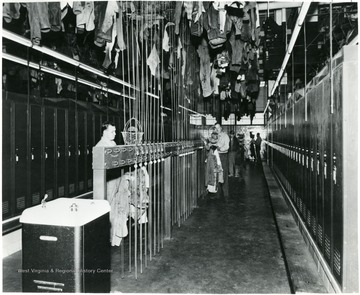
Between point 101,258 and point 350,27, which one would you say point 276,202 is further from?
point 101,258

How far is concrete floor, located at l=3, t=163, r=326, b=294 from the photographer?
262cm

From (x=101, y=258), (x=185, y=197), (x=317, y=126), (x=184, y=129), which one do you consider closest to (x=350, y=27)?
(x=317, y=126)

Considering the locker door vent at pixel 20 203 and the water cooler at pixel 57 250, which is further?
the locker door vent at pixel 20 203

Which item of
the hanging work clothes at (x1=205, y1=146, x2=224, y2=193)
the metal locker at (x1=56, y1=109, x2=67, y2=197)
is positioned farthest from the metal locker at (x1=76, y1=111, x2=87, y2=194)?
the hanging work clothes at (x1=205, y1=146, x2=224, y2=193)

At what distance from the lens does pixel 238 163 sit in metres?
10.2

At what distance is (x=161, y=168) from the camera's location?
3496 mm

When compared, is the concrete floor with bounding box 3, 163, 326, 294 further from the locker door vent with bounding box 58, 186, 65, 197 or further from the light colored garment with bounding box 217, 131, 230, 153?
the light colored garment with bounding box 217, 131, 230, 153

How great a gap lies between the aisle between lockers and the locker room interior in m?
0.02

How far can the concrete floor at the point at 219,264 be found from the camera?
8.61 ft

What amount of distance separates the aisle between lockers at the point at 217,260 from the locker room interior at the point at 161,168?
19 millimetres

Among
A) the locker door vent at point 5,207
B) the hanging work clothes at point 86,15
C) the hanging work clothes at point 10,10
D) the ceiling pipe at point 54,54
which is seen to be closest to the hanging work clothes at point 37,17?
the hanging work clothes at point 10,10

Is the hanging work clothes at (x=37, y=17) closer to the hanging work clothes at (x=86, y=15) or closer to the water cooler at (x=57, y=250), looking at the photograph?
the hanging work clothes at (x=86, y=15)

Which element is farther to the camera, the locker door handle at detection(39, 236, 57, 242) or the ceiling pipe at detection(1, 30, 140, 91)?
the ceiling pipe at detection(1, 30, 140, 91)

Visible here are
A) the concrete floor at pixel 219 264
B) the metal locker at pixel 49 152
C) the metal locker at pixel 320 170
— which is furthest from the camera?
the metal locker at pixel 49 152
